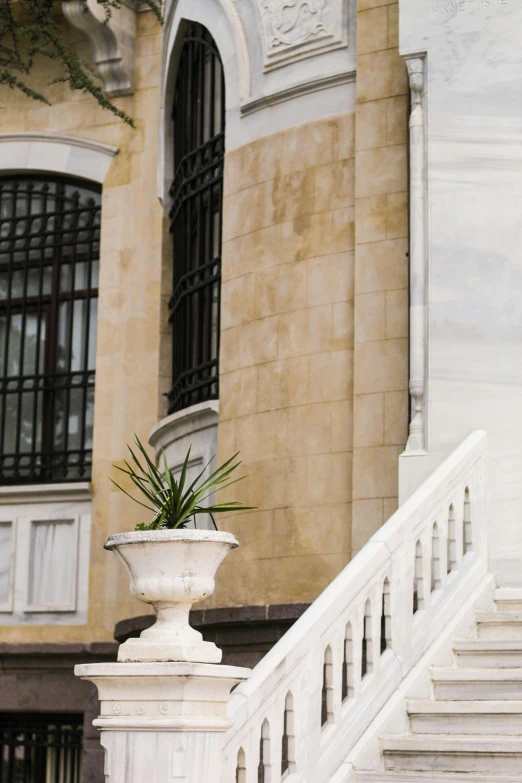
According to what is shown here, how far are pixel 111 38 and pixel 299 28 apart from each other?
493 centimetres

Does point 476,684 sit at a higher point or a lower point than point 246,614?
lower

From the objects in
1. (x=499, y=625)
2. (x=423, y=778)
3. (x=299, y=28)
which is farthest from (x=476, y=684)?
(x=299, y=28)

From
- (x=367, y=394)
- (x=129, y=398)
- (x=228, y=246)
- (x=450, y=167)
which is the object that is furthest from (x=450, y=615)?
(x=129, y=398)

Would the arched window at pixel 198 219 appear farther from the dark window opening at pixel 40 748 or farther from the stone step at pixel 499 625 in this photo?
the stone step at pixel 499 625

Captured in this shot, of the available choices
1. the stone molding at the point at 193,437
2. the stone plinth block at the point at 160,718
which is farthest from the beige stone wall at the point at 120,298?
the stone plinth block at the point at 160,718

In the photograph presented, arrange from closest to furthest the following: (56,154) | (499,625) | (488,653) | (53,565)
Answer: (488,653)
(499,625)
(53,565)
(56,154)

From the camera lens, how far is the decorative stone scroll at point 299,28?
10.5m

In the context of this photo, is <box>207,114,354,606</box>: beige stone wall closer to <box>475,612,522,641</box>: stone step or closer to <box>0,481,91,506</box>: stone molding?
<box>475,612,522,641</box>: stone step

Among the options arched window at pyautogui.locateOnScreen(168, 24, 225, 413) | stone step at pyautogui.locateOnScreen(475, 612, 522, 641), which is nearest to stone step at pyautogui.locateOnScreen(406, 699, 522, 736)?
stone step at pyautogui.locateOnScreen(475, 612, 522, 641)

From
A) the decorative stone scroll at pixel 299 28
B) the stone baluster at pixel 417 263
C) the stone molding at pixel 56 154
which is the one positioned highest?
the stone molding at pixel 56 154

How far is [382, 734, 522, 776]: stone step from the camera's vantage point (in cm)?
631

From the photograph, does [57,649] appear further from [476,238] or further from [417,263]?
[476,238]

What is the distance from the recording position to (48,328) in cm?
1566

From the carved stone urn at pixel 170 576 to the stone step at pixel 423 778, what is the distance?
5.22 ft
